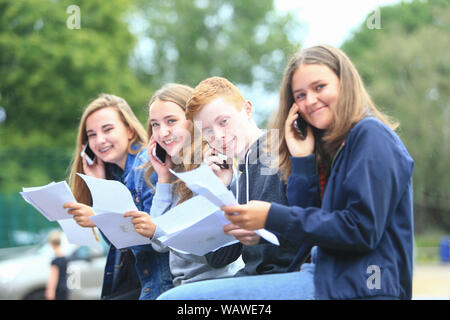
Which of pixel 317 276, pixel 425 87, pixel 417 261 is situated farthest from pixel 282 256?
pixel 425 87

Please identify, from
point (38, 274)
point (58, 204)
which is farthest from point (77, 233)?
point (38, 274)

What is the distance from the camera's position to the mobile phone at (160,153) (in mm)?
3078

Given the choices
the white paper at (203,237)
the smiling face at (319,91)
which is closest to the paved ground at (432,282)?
the white paper at (203,237)

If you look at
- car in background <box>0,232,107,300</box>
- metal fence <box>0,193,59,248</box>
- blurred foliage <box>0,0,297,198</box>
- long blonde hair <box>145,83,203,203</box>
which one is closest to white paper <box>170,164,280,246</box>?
long blonde hair <box>145,83,203,203</box>

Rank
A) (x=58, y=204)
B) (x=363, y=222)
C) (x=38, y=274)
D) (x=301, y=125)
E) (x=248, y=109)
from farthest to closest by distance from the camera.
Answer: (x=38, y=274), (x=58, y=204), (x=248, y=109), (x=301, y=125), (x=363, y=222)

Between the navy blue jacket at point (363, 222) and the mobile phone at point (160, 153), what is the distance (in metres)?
1.23

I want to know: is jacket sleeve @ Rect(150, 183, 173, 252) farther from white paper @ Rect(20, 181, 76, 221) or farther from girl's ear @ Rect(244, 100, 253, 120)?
girl's ear @ Rect(244, 100, 253, 120)

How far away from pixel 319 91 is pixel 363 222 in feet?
1.86

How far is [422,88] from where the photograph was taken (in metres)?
21.3

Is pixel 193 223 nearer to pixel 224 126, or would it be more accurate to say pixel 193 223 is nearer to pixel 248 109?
pixel 224 126

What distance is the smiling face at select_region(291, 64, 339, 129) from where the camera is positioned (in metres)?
2.16

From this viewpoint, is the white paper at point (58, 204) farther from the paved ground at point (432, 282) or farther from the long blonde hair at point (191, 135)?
the paved ground at point (432, 282)

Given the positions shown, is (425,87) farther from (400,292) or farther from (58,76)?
(400,292)

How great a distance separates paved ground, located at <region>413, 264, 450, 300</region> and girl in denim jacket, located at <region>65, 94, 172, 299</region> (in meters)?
6.68
